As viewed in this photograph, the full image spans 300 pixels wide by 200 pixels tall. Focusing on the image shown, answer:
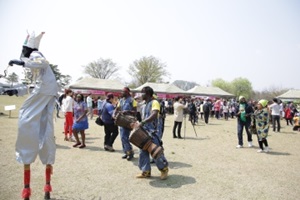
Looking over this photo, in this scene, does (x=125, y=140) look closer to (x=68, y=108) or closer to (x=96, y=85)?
(x=68, y=108)

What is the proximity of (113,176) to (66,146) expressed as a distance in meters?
3.79

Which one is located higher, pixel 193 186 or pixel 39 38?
pixel 39 38

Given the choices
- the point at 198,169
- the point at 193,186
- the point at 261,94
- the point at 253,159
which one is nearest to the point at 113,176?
the point at 193,186

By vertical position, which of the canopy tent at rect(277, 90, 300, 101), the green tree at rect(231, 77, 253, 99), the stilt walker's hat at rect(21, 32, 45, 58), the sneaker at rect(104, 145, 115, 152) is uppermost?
the green tree at rect(231, 77, 253, 99)

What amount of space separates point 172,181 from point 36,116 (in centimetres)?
298

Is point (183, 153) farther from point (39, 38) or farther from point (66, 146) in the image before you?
point (39, 38)

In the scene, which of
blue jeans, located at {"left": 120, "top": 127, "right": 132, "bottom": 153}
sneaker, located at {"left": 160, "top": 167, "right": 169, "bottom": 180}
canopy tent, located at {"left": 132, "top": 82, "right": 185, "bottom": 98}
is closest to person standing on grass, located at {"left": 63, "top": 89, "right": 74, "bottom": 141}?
blue jeans, located at {"left": 120, "top": 127, "right": 132, "bottom": 153}

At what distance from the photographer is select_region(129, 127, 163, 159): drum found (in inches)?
209

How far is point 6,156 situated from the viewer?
6863 mm

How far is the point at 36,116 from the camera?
394 centimetres

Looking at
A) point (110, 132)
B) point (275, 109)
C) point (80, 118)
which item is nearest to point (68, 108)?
point (80, 118)

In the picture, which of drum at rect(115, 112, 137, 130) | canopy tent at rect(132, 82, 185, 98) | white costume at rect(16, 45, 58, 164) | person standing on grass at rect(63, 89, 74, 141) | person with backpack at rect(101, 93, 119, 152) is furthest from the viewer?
canopy tent at rect(132, 82, 185, 98)

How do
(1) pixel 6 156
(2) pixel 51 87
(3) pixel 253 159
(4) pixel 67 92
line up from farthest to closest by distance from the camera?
(4) pixel 67 92 → (3) pixel 253 159 → (1) pixel 6 156 → (2) pixel 51 87

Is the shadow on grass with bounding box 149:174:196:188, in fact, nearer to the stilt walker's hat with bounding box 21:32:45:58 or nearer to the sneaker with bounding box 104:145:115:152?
the sneaker with bounding box 104:145:115:152
